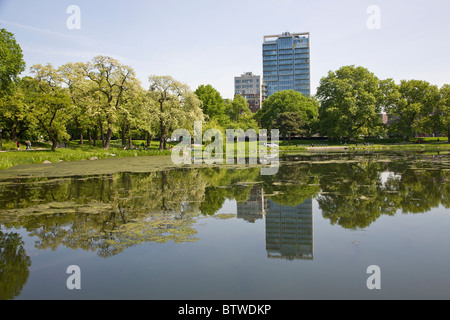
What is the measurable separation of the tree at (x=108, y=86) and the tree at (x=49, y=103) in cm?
419

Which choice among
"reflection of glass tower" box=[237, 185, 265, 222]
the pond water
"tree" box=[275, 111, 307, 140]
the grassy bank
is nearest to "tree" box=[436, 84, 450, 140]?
"tree" box=[275, 111, 307, 140]

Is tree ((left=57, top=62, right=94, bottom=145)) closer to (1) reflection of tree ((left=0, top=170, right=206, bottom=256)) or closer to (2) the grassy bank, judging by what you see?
(2) the grassy bank

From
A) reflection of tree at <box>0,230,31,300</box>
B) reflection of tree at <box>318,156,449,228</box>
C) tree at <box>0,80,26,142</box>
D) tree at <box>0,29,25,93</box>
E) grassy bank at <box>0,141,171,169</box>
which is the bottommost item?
reflection of tree at <box>0,230,31,300</box>

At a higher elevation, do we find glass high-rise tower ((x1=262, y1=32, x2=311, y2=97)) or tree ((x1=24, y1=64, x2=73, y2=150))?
glass high-rise tower ((x1=262, y1=32, x2=311, y2=97))

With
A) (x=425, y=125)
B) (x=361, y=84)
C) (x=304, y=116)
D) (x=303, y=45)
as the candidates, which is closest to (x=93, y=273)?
(x=361, y=84)

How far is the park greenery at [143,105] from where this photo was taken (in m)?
40.7

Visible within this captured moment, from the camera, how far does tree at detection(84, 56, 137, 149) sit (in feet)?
142

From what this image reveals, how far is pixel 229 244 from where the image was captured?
276 inches

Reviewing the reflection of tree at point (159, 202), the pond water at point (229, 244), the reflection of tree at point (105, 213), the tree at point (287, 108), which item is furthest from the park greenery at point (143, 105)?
the pond water at point (229, 244)

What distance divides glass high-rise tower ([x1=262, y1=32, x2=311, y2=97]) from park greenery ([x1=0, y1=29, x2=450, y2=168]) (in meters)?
99.1

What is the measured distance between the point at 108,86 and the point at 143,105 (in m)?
5.80

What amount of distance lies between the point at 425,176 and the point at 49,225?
726 inches

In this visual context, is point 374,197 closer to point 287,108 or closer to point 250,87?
point 287,108

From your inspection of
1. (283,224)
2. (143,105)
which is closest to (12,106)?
(143,105)
